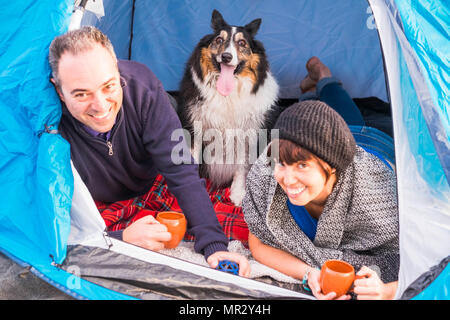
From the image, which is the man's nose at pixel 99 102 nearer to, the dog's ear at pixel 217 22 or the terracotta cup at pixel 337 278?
the terracotta cup at pixel 337 278

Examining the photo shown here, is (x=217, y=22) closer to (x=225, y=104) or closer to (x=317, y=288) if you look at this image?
(x=225, y=104)

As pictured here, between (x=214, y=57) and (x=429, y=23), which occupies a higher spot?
(x=429, y=23)

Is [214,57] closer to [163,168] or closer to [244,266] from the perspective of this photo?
[163,168]

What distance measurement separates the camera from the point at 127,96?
5.21 ft

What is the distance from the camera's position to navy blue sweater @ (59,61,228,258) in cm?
155

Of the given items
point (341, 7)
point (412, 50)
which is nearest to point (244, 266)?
point (412, 50)

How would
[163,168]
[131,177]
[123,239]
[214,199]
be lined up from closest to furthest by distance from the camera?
[123,239], [163,168], [131,177], [214,199]

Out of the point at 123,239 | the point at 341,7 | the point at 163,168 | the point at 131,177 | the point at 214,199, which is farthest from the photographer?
the point at 341,7

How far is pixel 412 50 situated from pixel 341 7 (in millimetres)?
1286

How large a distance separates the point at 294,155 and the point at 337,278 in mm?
352

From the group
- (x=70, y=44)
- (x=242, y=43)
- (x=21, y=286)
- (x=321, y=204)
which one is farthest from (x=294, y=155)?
(x=242, y=43)

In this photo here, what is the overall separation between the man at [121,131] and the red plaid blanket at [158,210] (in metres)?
0.08

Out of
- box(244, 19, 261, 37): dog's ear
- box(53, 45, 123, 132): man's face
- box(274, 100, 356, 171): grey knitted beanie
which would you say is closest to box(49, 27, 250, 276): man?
box(53, 45, 123, 132): man's face

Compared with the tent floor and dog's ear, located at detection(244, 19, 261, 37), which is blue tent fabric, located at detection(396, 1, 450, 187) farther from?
the tent floor
